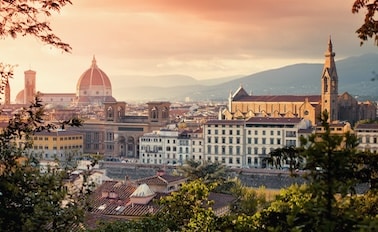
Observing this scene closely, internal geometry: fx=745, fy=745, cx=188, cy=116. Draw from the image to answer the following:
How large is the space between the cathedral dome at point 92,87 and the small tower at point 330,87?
57848 mm

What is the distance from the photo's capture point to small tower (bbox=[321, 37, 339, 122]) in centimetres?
6231

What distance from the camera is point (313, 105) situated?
6219cm

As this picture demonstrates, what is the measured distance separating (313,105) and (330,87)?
2.09 meters

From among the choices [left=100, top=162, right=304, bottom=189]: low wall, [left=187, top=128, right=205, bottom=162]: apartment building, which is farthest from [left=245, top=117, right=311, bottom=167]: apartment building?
→ [left=100, top=162, right=304, bottom=189]: low wall

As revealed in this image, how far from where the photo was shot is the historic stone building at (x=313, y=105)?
6231cm

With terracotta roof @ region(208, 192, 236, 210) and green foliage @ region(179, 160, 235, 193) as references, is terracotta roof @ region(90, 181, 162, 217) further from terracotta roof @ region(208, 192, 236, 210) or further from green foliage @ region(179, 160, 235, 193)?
green foliage @ region(179, 160, 235, 193)

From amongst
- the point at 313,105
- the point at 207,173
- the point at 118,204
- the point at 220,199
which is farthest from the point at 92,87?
the point at 118,204

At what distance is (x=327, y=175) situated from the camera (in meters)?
5.46

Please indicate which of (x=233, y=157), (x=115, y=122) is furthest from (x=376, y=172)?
(x=115, y=122)

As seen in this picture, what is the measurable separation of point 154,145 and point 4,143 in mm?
49535

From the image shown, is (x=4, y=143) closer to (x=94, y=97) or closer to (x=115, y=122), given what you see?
(x=115, y=122)

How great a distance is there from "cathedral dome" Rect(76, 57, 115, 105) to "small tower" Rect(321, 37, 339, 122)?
2277 inches

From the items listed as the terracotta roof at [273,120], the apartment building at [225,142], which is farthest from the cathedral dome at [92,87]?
the terracotta roof at [273,120]

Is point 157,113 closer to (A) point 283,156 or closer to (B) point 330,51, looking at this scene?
(B) point 330,51
